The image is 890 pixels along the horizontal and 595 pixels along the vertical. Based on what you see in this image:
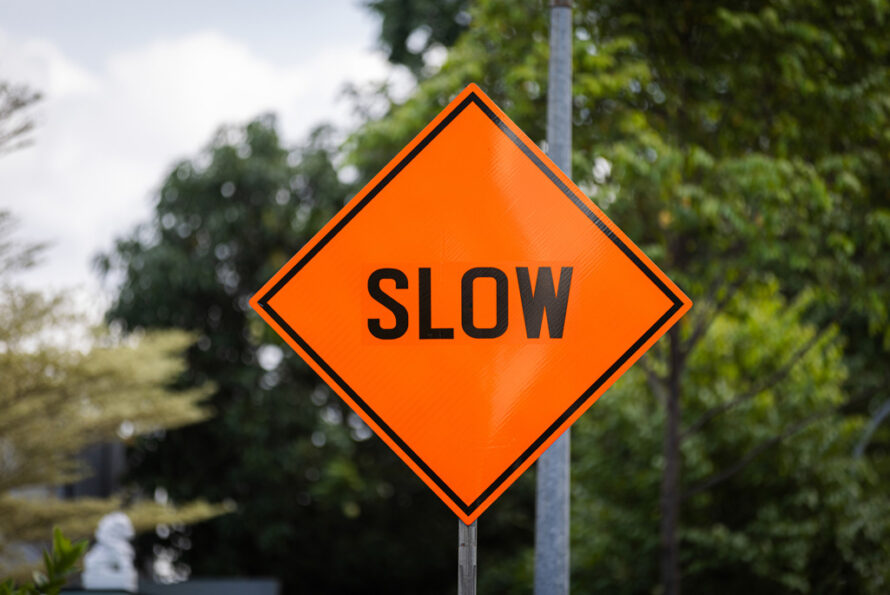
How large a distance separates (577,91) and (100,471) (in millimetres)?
13907

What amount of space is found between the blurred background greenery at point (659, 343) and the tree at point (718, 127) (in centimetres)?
3

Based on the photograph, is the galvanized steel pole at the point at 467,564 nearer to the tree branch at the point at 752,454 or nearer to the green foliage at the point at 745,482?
the tree branch at the point at 752,454

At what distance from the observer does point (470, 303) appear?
2795 millimetres

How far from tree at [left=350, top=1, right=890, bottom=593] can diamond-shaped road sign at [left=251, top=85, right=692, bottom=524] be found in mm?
5067

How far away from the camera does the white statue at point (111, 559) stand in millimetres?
6911

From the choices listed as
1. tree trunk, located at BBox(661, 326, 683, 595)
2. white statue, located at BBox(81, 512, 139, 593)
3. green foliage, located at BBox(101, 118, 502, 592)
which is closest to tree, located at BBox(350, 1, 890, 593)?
tree trunk, located at BBox(661, 326, 683, 595)

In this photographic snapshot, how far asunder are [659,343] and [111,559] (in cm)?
628

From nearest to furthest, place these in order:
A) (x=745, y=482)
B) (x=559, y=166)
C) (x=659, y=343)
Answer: (x=559, y=166), (x=659, y=343), (x=745, y=482)

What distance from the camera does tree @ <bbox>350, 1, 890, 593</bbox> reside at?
7.91 metres

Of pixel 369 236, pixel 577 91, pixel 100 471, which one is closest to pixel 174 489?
pixel 100 471

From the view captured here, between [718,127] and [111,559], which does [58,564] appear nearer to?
[111,559]

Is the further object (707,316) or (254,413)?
(254,413)

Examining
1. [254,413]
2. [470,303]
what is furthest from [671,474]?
[254,413]

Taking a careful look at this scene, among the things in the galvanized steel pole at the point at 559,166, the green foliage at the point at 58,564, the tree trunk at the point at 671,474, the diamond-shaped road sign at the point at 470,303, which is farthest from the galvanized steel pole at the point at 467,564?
the tree trunk at the point at 671,474
